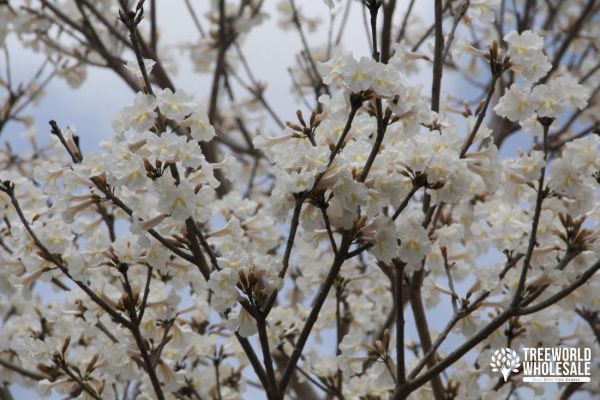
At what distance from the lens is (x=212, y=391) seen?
4184 millimetres

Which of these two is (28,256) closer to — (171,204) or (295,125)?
(171,204)

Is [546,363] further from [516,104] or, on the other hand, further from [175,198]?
[175,198]

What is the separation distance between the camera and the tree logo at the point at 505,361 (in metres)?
3.35

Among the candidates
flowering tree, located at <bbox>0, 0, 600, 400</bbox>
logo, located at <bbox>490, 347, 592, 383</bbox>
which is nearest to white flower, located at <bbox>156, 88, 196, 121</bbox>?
flowering tree, located at <bbox>0, 0, 600, 400</bbox>

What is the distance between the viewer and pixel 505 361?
3.38 metres

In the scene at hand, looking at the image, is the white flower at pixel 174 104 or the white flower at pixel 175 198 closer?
the white flower at pixel 175 198

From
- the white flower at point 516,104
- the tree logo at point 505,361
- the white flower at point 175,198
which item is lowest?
the white flower at point 175,198

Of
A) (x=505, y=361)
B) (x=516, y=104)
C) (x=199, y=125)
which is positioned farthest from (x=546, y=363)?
(x=199, y=125)

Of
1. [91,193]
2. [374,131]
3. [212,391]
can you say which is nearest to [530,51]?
[374,131]

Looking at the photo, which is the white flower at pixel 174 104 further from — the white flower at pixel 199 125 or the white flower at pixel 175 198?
the white flower at pixel 175 198

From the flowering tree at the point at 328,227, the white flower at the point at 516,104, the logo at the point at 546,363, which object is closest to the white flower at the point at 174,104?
the flowering tree at the point at 328,227

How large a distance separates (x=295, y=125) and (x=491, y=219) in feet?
4.90

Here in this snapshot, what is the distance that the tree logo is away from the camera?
11.0 ft

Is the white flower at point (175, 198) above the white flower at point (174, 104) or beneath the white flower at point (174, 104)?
beneath
